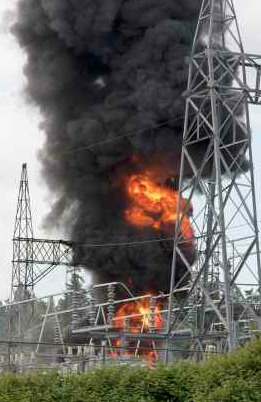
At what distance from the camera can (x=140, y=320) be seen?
159 ft

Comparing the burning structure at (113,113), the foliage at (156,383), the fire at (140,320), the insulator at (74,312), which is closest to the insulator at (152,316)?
the fire at (140,320)

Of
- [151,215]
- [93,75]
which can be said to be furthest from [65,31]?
[151,215]

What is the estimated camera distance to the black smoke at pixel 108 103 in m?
51.4

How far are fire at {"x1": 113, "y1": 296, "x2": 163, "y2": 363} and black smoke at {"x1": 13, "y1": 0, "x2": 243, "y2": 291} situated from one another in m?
3.70

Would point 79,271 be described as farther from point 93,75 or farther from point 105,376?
point 105,376

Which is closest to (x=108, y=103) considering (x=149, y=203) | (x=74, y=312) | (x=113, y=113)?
(x=113, y=113)

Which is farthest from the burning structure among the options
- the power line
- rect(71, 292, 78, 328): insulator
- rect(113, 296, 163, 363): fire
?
rect(71, 292, 78, 328): insulator

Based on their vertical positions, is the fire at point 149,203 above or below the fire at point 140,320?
above

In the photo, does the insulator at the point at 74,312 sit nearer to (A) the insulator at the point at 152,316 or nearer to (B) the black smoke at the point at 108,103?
(A) the insulator at the point at 152,316

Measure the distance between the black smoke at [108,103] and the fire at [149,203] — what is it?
1.84 feet

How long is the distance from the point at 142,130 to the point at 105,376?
33161 mm

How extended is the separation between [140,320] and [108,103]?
45.2 feet

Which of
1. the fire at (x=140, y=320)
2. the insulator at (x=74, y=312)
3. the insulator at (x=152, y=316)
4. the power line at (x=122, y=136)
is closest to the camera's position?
the insulator at (x=152, y=316)

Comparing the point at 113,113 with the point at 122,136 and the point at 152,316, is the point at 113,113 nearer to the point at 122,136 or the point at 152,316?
the point at 122,136
